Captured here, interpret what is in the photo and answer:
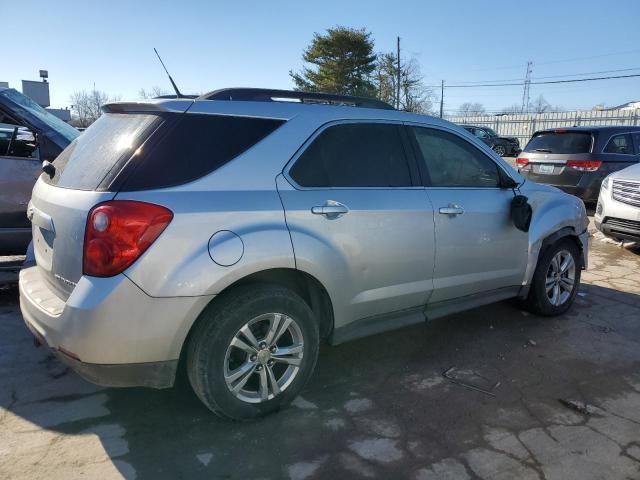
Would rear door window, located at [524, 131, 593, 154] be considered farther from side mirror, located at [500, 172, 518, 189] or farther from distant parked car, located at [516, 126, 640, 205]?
side mirror, located at [500, 172, 518, 189]

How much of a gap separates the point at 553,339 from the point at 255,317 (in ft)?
9.04

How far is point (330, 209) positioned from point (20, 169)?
3.56 metres

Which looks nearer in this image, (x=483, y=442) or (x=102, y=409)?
(x=483, y=442)

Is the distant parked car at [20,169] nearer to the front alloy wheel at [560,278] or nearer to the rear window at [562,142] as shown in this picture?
the front alloy wheel at [560,278]

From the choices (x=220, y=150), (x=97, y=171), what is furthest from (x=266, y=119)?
(x=97, y=171)

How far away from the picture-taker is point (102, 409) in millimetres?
3074

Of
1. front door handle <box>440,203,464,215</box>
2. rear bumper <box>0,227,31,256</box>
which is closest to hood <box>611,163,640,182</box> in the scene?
front door handle <box>440,203,464,215</box>

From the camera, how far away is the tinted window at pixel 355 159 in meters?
3.07

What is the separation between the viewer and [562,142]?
9750 millimetres

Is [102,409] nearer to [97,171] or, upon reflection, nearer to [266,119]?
[97,171]

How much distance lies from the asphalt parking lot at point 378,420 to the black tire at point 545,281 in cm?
44

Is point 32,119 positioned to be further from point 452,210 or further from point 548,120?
point 548,120

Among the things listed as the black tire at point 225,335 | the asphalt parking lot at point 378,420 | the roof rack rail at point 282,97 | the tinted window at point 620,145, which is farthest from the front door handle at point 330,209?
the tinted window at point 620,145

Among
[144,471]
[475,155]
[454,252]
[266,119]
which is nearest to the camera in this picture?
[144,471]
